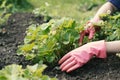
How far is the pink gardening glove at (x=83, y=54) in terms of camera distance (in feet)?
9.48

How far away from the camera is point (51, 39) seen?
3.02m

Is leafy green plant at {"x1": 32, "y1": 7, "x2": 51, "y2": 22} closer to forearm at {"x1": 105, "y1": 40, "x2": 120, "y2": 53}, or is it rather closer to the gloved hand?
the gloved hand

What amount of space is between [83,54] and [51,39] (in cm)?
30

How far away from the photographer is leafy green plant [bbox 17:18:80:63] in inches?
118

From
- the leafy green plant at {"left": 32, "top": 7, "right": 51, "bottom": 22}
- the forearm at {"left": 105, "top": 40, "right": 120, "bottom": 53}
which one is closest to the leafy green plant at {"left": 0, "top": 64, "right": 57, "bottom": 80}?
the forearm at {"left": 105, "top": 40, "right": 120, "bottom": 53}

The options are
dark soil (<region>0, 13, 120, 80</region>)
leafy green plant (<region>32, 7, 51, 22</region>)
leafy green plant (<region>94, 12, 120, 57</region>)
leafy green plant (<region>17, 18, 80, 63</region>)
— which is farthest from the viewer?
leafy green plant (<region>32, 7, 51, 22</region>)

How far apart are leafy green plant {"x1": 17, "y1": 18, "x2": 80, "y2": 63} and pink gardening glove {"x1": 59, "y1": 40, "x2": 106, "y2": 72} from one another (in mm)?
131

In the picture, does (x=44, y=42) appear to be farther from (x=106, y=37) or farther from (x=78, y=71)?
(x=106, y=37)

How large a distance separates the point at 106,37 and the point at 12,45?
924 mm

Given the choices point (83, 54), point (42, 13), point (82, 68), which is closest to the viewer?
point (83, 54)

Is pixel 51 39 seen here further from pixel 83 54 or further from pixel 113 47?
pixel 113 47

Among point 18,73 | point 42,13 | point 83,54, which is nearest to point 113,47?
point 83,54

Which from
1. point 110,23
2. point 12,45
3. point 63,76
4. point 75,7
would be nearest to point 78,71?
point 63,76

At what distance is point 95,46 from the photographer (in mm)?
2912
